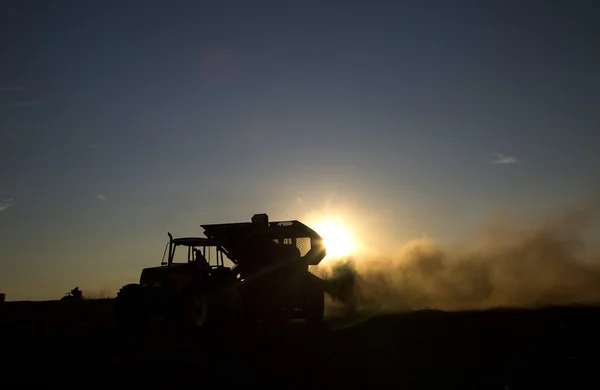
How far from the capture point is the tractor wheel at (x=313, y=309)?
21375mm

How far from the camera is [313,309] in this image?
21.4 meters

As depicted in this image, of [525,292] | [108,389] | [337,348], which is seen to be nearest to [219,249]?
[337,348]

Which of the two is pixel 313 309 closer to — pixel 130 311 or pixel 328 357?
pixel 130 311

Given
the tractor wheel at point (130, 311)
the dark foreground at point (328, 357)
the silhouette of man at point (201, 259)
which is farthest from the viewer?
the silhouette of man at point (201, 259)

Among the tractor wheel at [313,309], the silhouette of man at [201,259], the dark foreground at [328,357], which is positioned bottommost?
the dark foreground at [328,357]

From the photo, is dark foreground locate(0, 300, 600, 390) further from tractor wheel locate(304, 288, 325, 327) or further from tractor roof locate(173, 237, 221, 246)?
tractor roof locate(173, 237, 221, 246)

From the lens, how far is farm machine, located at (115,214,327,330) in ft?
59.4

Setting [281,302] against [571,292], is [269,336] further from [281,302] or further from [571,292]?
[571,292]

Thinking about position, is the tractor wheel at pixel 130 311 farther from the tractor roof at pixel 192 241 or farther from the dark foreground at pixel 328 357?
the tractor roof at pixel 192 241

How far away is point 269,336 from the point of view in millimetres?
18156

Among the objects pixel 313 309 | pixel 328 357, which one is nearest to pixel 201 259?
pixel 313 309

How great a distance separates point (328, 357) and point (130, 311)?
7796 millimetres

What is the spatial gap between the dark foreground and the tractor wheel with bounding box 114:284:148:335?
57 centimetres

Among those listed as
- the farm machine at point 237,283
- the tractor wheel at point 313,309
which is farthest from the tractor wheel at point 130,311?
the tractor wheel at point 313,309
